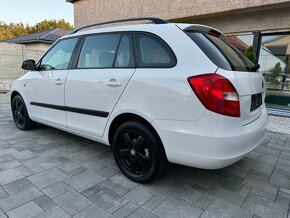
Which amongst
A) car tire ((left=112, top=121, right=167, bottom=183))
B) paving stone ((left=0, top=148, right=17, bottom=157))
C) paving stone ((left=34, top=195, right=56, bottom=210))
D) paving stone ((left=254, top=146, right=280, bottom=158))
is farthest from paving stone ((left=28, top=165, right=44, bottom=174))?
paving stone ((left=254, top=146, right=280, bottom=158))

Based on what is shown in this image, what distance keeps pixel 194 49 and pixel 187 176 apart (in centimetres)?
147

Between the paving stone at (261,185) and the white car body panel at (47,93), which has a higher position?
the white car body panel at (47,93)

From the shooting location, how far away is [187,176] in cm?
265

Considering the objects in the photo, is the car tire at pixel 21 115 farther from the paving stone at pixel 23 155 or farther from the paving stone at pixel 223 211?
the paving stone at pixel 223 211

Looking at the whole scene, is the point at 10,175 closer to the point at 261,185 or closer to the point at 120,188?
the point at 120,188

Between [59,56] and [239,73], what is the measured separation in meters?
2.56

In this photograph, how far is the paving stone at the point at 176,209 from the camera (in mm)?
1975

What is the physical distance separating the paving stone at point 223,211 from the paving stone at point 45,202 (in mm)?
1361

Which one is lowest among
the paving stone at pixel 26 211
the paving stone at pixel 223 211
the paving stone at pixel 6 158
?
the paving stone at pixel 6 158

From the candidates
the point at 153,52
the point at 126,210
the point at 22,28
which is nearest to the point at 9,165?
the point at 126,210

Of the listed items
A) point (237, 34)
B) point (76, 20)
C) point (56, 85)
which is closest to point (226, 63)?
point (56, 85)

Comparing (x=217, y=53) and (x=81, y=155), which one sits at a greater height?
(x=217, y=53)

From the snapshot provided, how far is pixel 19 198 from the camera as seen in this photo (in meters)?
2.14

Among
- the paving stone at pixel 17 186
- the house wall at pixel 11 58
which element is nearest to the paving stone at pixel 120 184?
the paving stone at pixel 17 186
